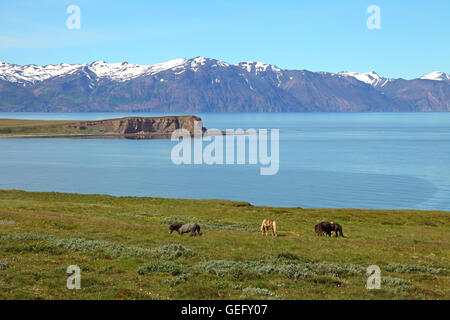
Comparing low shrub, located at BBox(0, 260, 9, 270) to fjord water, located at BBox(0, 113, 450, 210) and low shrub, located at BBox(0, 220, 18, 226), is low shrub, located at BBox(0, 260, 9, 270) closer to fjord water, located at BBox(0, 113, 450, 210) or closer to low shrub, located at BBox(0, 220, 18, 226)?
low shrub, located at BBox(0, 220, 18, 226)

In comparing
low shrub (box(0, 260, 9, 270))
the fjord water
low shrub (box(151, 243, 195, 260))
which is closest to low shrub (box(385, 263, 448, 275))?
low shrub (box(151, 243, 195, 260))

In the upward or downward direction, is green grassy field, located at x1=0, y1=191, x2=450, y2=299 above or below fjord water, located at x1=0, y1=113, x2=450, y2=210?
above

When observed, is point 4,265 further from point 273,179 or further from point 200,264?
point 273,179

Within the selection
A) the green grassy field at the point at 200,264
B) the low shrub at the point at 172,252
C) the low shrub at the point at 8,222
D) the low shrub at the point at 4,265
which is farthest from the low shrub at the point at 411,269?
the low shrub at the point at 8,222

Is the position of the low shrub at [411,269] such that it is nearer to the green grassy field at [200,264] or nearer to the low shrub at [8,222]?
the green grassy field at [200,264]

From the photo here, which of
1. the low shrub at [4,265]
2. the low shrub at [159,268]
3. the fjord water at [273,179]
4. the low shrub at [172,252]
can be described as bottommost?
the fjord water at [273,179]

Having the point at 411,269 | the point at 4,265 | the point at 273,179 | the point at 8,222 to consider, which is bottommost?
the point at 273,179

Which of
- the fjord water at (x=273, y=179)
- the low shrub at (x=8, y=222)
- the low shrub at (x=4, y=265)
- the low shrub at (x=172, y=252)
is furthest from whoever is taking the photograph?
the fjord water at (x=273, y=179)

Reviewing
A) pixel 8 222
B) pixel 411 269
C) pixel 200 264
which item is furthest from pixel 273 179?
pixel 200 264

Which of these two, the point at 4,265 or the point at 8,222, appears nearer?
A: the point at 4,265

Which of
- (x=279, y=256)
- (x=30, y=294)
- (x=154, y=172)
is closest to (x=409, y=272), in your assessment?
(x=279, y=256)

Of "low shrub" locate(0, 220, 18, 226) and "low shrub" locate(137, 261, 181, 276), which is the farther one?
"low shrub" locate(0, 220, 18, 226)
